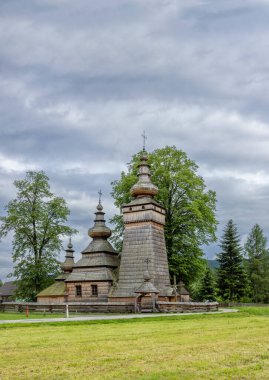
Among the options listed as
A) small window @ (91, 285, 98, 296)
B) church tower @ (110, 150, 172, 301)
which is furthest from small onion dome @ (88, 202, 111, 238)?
small window @ (91, 285, 98, 296)

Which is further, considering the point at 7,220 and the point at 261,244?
the point at 261,244

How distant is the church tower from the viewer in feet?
114

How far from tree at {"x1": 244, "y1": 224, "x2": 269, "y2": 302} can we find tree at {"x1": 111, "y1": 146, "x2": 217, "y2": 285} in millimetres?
19912

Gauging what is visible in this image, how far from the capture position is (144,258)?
3516cm

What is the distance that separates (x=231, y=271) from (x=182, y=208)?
617 inches

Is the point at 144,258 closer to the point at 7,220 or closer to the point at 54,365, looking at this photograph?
the point at 7,220

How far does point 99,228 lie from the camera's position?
137 ft

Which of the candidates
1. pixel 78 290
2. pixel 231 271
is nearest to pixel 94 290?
pixel 78 290

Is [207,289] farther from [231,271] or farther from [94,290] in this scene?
[94,290]

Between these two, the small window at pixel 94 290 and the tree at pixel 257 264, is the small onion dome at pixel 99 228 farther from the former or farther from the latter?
the tree at pixel 257 264

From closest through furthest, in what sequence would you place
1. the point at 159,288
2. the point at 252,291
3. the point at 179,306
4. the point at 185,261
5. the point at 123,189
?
1. the point at 179,306
2. the point at 159,288
3. the point at 185,261
4. the point at 123,189
5. the point at 252,291

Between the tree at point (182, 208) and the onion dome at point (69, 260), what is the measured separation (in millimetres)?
8399

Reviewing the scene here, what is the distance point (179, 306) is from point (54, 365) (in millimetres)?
23181

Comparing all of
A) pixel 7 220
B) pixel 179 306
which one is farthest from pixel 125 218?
pixel 7 220
